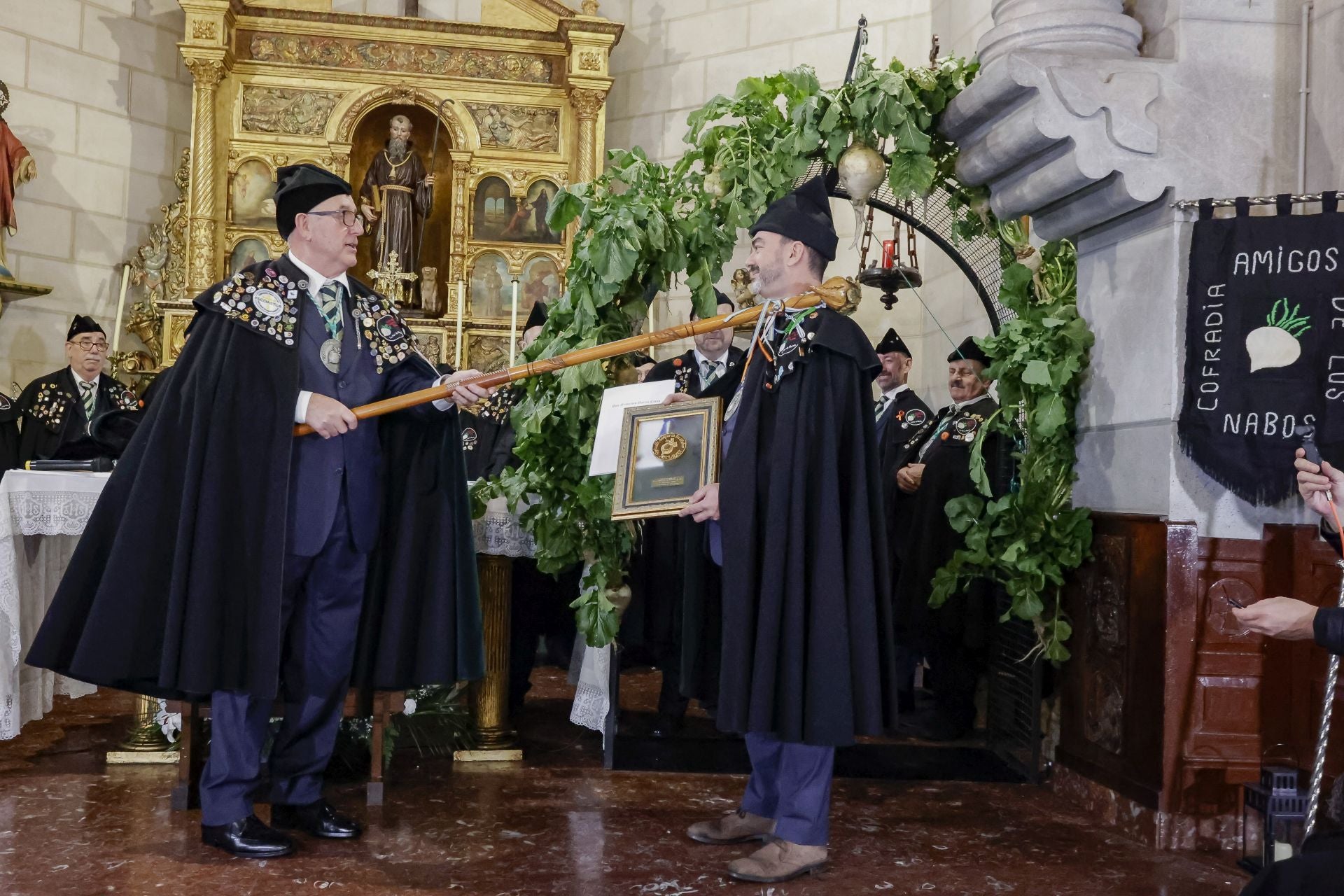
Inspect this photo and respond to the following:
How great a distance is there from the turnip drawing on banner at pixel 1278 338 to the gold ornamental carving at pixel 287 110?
716 centimetres

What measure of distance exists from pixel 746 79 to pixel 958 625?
2640mm

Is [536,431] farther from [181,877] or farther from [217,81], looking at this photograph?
[217,81]

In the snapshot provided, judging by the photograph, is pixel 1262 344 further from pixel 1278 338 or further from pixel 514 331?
pixel 514 331

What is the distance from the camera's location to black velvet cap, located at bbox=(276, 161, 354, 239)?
3.91 meters

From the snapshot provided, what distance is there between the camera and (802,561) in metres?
3.51

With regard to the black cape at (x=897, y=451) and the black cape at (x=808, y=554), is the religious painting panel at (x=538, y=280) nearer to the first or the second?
the black cape at (x=897, y=451)

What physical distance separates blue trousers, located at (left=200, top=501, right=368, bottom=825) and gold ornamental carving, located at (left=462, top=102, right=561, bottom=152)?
19.2ft

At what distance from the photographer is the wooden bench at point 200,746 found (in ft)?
13.5

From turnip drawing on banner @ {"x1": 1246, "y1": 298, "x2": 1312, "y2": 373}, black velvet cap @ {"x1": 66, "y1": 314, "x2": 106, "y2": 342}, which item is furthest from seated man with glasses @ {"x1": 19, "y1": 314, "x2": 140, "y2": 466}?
turnip drawing on banner @ {"x1": 1246, "y1": 298, "x2": 1312, "y2": 373}

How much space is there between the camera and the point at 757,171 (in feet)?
15.5

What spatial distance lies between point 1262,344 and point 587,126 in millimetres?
6281

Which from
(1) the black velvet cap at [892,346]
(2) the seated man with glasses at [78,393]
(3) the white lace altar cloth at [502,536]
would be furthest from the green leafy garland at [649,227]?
(2) the seated man with glasses at [78,393]

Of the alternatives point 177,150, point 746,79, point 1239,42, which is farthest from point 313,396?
point 177,150

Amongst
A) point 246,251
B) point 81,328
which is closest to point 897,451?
point 81,328
